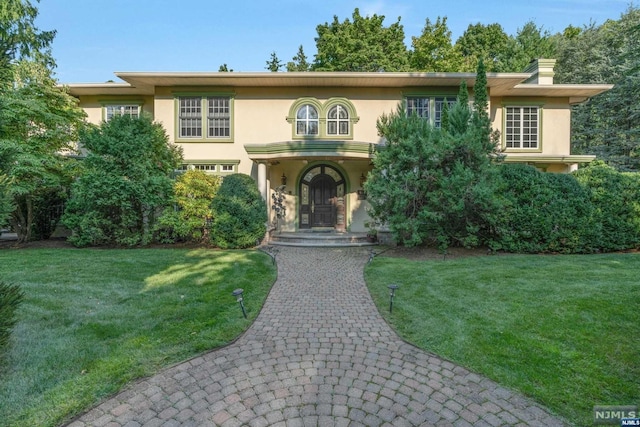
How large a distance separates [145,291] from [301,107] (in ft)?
32.0

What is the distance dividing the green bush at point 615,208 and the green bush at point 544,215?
0.33 metres

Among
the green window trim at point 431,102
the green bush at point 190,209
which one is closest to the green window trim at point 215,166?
the green bush at point 190,209

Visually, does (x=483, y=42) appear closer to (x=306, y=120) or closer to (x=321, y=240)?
(x=306, y=120)

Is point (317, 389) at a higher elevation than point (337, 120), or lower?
lower

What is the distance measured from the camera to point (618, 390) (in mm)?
2785

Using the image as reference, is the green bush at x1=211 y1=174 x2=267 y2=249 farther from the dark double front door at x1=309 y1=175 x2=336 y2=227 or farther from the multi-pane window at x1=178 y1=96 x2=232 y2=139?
the multi-pane window at x1=178 y1=96 x2=232 y2=139

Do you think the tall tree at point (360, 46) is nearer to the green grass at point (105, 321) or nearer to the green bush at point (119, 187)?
the green bush at point (119, 187)

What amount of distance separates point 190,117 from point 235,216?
585cm

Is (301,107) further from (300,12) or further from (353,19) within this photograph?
(353,19)

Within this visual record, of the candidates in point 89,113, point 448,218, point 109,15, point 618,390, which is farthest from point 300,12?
point 618,390

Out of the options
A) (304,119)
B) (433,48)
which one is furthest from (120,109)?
(433,48)

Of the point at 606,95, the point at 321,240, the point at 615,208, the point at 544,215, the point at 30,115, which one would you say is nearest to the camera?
the point at 544,215

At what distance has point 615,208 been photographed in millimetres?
9180

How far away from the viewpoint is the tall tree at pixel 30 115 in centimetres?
967
